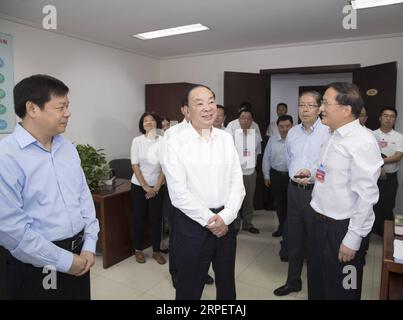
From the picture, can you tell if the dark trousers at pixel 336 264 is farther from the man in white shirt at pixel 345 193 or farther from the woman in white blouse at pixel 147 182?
the woman in white blouse at pixel 147 182

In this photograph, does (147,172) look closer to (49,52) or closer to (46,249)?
(46,249)

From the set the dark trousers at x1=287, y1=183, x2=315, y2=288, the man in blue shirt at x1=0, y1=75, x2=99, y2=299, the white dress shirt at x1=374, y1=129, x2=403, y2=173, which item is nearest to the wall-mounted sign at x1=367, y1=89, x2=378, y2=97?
the white dress shirt at x1=374, y1=129, x2=403, y2=173

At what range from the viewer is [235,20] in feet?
11.7

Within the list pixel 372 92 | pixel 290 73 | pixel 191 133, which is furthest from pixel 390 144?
pixel 191 133

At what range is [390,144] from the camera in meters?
3.68

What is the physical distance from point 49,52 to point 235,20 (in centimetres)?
238

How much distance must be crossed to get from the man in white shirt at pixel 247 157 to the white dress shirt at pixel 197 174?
7.15ft

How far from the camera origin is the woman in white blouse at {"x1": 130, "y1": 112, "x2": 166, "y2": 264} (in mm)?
3014

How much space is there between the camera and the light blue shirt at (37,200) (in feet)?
3.93

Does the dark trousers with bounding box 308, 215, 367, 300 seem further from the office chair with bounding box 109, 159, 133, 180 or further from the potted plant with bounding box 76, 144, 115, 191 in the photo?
the office chair with bounding box 109, 159, 133, 180

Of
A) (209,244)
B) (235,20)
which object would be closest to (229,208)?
(209,244)

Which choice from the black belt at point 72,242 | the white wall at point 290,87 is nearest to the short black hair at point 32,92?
the black belt at point 72,242

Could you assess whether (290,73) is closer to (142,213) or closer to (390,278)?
(142,213)

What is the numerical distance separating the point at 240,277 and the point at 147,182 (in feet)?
4.12
